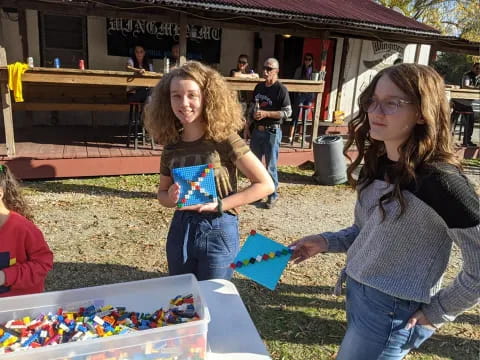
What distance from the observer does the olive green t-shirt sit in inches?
74.7

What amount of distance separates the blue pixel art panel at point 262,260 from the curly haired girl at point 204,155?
1.28 feet

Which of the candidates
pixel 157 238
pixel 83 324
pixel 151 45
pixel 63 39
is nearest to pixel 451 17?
pixel 151 45

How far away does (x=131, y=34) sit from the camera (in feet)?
29.6

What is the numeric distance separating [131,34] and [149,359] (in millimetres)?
8979

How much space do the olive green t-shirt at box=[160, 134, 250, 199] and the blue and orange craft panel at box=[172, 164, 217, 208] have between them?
11 cm

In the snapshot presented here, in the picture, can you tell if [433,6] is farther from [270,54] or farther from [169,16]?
[169,16]

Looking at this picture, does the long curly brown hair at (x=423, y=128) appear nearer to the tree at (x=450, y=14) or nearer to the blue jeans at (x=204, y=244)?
the blue jeans at (x=204, y=244)

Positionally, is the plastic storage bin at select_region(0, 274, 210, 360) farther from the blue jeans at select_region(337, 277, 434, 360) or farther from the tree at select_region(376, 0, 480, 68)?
the tree at select_region(376, 0, 480, 68)

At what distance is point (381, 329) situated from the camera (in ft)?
4.57

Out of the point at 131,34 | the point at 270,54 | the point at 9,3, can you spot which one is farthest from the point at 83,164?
the point at 270,54

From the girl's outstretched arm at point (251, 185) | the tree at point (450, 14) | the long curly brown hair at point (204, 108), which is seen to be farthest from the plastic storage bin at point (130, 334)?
the tree at point (450, 14)

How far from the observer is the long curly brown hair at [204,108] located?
184cm

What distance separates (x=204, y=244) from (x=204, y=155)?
424 mm

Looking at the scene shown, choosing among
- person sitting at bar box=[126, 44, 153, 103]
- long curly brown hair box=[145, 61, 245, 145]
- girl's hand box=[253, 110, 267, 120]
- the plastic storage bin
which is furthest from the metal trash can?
the plastic storage bin
